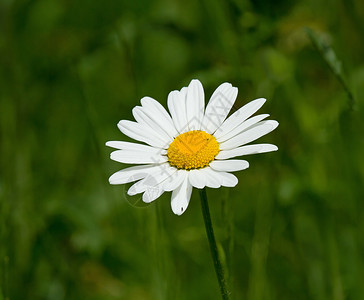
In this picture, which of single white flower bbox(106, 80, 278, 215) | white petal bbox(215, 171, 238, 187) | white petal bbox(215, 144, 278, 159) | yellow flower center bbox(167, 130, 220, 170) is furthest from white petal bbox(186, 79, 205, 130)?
white petal bbox(215, 171, 238, 187)

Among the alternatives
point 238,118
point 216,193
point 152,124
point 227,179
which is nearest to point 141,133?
point 152,124

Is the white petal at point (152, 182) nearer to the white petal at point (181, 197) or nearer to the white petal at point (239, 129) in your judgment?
the white petal at point (181, 197)

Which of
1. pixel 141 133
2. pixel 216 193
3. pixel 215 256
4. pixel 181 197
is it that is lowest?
pixel 215 256

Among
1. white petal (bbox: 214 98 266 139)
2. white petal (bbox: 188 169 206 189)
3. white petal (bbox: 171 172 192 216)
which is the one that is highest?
white petal (bbox: 214 98 266 139)

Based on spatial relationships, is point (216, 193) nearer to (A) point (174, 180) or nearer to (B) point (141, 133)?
(B) point (141, 133)

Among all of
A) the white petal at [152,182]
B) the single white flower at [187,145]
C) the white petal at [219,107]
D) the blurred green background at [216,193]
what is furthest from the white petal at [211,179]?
the blurred green background at [216,193]

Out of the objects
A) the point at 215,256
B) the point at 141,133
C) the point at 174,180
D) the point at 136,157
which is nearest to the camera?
the point at 215,256

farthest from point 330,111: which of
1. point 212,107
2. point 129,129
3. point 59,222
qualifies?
point 59,222

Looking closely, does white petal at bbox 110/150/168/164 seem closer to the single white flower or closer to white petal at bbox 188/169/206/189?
the single white flower

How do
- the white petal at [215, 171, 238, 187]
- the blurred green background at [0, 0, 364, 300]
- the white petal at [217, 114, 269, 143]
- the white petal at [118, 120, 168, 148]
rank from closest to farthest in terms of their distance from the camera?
the white petal at [215, 171, 238, 187], the white petal at [217, 114, 269, 143], the white petal at [118, 120, 168, 148], the blurred green background at [0, 0, 364, 300]
